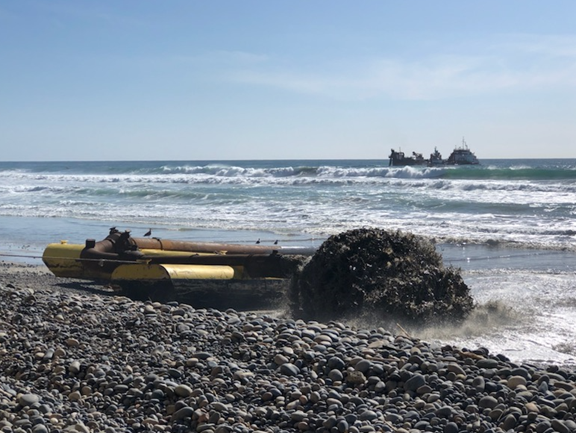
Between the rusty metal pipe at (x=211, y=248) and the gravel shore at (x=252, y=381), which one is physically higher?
the rusty metal pipe at (x=211, y=248)

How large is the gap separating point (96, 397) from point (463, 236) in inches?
501

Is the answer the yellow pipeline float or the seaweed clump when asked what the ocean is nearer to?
the seaweed clump

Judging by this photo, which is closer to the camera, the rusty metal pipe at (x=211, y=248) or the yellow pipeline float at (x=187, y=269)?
the yellow pipeline float at (x=187, y=269)

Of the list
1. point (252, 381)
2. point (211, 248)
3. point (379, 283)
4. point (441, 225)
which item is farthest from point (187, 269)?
point (441, 225)

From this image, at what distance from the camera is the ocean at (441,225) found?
7.91 m

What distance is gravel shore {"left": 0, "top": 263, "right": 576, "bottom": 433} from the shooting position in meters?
4.26

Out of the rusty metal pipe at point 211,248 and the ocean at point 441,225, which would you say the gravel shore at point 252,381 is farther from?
the rusty metal pipe at point 211,248

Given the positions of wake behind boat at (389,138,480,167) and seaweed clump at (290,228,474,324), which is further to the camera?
wake behind boat at (389,138,480,167)

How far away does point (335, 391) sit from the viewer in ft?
15.2

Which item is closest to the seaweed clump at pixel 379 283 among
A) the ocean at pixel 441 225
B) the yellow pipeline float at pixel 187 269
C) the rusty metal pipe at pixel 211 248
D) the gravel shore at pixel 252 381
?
the ocean at pixel 441 225

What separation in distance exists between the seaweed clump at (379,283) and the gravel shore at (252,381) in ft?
5.68

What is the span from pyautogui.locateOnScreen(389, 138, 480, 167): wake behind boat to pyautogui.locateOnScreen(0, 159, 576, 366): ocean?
2229cm

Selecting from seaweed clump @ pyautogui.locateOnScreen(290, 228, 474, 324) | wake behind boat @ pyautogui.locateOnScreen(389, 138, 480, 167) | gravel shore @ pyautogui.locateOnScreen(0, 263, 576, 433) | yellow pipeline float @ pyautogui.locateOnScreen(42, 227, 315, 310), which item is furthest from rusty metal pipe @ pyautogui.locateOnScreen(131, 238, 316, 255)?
wake behind boat @ pyautogui.locateOnScreen(389, 138, 480, 167)

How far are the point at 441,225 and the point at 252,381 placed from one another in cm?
1458
